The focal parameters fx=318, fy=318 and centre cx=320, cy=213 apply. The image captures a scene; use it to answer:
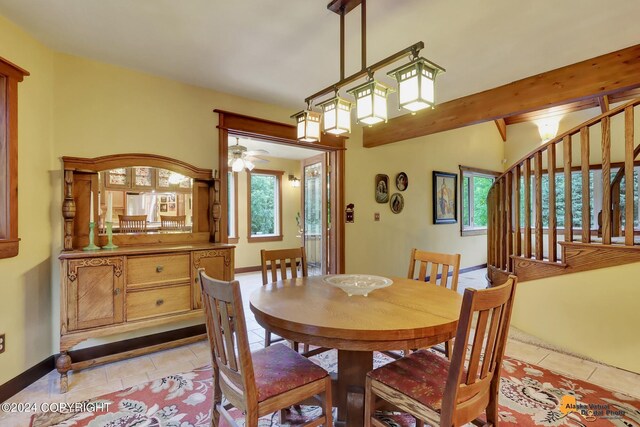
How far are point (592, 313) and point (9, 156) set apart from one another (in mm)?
4556

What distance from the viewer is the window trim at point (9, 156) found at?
213 cm

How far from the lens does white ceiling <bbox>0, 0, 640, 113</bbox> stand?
1.98 meters

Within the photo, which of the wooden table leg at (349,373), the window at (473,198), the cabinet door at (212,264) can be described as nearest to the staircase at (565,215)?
the wooden table leg at (349,373)

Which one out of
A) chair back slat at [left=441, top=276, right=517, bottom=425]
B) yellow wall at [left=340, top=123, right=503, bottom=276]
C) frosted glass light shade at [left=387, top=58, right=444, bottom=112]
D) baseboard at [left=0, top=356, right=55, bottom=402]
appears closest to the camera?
chair back slat at [left=441, top=276, right=517, bottom=425]

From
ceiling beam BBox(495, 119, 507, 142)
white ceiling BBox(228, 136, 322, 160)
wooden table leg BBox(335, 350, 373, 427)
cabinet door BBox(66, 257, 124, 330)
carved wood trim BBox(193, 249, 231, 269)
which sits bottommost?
wooden table leg BBox(335, 350, 373, 427)

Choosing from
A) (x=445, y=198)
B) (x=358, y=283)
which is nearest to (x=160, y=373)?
(x=358, y=283)

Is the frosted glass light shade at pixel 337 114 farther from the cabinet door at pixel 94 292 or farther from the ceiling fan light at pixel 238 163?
the ceiling fan light at pixel 238 163

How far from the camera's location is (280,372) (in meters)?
1.50

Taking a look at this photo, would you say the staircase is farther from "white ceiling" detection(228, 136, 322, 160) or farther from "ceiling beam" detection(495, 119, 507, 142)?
"ceiling beam" detection(495, 119, 507, 142)

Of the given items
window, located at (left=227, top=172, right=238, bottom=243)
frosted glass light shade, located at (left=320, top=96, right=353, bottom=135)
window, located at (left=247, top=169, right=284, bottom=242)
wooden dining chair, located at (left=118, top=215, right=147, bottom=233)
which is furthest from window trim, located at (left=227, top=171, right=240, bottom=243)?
frosted glass light shade, located at (left=320, top=96, right=353, bottom=135)

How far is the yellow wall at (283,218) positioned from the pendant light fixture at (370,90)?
14.1ft

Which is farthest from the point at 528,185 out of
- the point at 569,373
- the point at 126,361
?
the point at 126,361

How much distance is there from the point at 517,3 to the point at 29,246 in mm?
3709

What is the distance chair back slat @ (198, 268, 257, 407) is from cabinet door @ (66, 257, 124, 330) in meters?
1.40
